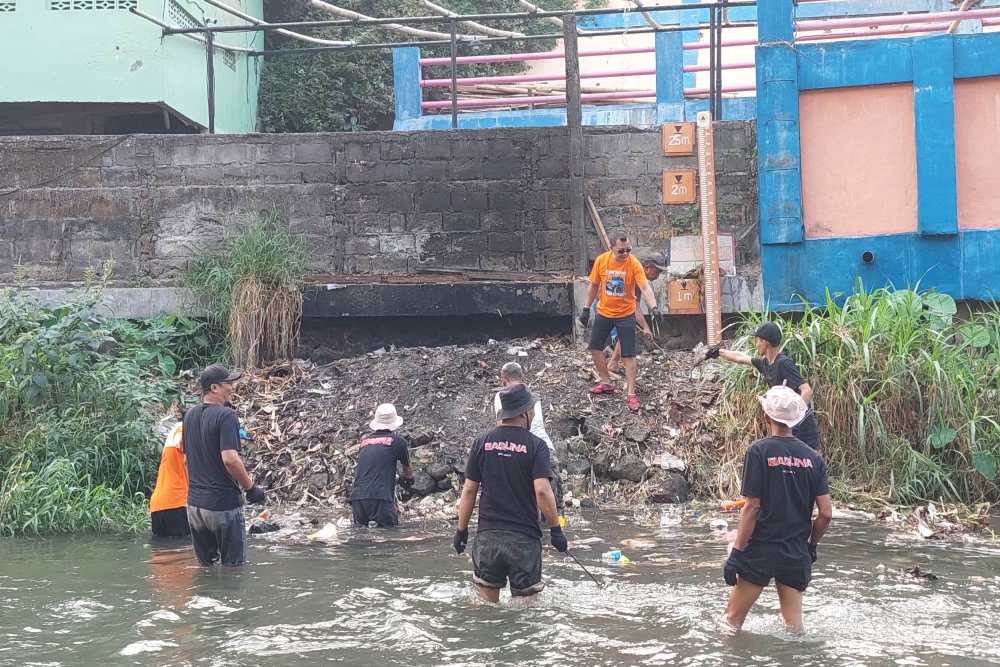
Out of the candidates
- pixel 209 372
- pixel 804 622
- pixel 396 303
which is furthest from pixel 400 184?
pixel 804 622

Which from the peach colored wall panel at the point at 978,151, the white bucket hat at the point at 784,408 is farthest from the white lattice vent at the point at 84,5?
the white bucket hat at the point at 784,408

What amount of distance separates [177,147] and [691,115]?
755cm

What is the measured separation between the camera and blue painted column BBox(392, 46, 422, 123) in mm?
17547

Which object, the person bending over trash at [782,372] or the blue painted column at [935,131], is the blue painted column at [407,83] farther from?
the person bending over trash at [782,372]

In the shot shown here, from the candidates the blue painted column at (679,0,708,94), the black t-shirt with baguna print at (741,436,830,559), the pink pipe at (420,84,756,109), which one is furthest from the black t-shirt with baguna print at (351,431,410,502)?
the blue painted column at (679,0,708,94)

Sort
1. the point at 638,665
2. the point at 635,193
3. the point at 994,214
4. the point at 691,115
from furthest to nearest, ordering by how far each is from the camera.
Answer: the point at 691,115 < the point at 635,193 < the point at 994,214 < the point at 638,665

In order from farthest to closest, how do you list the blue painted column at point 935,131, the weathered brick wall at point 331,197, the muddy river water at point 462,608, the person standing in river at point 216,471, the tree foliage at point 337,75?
the tree foliage at point 337,75 → the weathered brick wall at point 331,197 → the blue painted column at point 935,131 → the person standing in river at point 216,471 → the muddy river water at point 462,608

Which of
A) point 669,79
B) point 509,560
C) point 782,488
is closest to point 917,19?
point 669,79

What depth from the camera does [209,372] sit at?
8.30 m

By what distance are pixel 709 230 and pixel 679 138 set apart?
1.15 m

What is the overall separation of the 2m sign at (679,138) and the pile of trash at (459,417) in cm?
236

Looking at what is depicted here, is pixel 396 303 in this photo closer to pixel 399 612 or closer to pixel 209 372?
pixel 209 372

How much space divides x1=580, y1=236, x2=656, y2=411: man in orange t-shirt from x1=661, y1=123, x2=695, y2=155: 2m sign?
1687 millimetres

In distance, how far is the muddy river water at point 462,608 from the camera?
6.52 m
